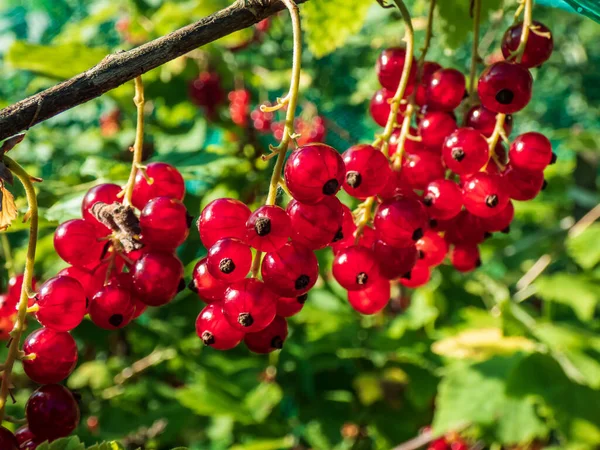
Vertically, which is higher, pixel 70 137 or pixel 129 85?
pixel 129 85

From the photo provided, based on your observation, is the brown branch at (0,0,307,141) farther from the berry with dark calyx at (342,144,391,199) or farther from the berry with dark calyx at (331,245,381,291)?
the berry with dark calyx at (331,245,381,291)

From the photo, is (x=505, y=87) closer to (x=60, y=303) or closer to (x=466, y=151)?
(x=466, y=151)

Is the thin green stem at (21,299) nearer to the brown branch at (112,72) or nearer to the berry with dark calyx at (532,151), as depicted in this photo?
the brown branch at (112,72)

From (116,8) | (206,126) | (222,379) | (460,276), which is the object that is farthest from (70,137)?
(460,276)

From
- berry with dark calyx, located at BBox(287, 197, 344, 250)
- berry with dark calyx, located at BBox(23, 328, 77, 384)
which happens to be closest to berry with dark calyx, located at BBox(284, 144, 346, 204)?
berry with dark calyx, located at BBox(287, 197, 344, 250)

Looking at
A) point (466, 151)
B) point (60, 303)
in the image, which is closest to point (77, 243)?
point (60, 303)

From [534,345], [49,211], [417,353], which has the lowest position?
[417,353]

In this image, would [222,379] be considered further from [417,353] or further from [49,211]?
[49,211]
